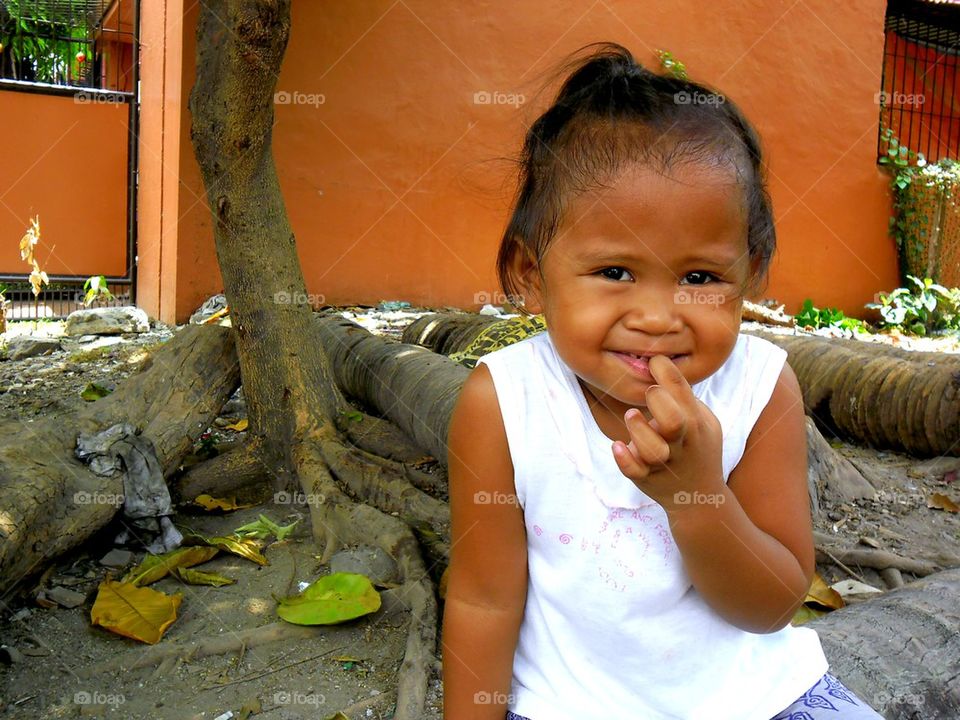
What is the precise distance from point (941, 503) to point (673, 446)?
11.6 feet

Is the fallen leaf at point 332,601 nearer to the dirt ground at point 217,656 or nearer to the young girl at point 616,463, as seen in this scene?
the dirt ground at point 217,656

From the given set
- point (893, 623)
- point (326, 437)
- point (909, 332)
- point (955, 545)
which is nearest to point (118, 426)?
point (326, 437)

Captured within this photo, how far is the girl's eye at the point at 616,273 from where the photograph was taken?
4.00 ft

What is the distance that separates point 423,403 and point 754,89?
6902mm

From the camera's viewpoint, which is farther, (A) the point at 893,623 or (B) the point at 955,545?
(B) the point at 955,545

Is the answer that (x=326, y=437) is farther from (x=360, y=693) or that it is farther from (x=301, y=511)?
(x=360, y=693)

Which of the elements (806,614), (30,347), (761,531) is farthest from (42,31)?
(761,531)

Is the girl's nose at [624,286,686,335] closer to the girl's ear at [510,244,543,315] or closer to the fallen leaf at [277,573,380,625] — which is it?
the girl's ear at [510,244,543,315]

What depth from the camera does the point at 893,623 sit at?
215 cm

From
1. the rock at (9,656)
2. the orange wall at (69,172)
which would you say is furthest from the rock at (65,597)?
the orange wall at (69,172)

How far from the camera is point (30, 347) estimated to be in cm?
575

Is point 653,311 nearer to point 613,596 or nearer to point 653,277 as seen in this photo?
point 653,277

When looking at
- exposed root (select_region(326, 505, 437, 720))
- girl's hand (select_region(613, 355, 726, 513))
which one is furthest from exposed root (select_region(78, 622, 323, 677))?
girl's hand (select_region(613, 355, 726, 513))

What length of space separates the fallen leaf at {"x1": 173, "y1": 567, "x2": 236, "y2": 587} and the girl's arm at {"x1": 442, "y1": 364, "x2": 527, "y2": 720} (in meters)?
1.70
